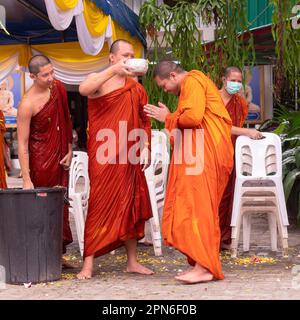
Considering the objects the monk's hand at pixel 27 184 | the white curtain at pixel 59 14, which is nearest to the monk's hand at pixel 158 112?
the monk's hand at pixel 27 184

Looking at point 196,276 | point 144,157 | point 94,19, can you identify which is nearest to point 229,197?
point 144,157

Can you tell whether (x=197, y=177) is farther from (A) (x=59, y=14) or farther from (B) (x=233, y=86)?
(A) (x=59, y=14)

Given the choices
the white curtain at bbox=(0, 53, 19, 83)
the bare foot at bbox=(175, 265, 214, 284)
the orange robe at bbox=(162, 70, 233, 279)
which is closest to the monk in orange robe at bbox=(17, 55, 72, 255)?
the orange robe at bbox=(162, 70, 233, 279)

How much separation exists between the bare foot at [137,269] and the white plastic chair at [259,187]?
0.93m

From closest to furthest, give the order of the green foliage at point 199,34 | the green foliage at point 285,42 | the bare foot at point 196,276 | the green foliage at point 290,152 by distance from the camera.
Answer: the bare foot at point 196,276
the green foliage at point 285,42
the green foliage at point 290,152
the green foliage at point 199,34

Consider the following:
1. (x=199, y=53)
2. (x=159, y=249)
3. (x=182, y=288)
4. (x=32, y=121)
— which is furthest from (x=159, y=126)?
(x=182, y=288)

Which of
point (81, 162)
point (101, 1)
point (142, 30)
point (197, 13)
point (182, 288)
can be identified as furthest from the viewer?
point (142, 30)

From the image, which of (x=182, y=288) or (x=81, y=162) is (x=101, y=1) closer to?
(x=81, y=162)

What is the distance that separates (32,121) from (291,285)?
236 cm

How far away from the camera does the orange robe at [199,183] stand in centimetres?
516

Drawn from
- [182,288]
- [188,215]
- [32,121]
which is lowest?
[182,288]

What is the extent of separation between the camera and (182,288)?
505 cm

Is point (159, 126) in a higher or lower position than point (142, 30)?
lower

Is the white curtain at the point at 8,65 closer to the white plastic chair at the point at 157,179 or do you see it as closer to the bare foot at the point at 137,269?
the white plastic chair at the point at 157,179
